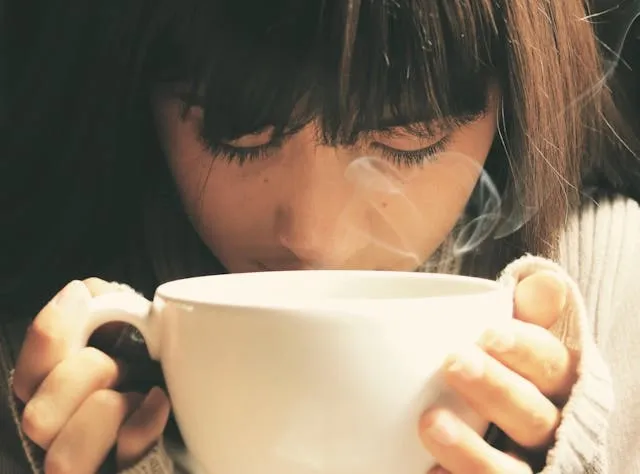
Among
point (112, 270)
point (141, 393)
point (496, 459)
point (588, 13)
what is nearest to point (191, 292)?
point (141, 393)

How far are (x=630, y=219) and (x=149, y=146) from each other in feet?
1.82

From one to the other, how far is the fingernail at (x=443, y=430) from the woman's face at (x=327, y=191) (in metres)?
0.24

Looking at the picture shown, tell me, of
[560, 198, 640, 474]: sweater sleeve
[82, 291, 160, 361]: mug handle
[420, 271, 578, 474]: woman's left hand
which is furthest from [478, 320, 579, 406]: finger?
[560, 198, 640, 474]: sweater sleeve

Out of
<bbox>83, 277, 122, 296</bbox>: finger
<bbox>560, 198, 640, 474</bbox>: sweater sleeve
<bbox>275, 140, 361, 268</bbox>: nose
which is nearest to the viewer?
<bbox>83, 277, 122, 296</bbox>: finger

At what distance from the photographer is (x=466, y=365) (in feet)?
1.29

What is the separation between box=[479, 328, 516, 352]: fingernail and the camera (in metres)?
0.42

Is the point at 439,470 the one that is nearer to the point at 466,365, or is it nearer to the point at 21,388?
the point at 466,365

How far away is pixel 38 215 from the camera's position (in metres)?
0.74

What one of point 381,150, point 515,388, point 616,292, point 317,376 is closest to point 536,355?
point 515,388

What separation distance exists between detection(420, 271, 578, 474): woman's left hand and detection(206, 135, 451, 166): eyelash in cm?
19

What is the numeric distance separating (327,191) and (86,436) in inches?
10.4

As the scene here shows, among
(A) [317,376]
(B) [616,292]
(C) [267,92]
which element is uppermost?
(C) [267,92]

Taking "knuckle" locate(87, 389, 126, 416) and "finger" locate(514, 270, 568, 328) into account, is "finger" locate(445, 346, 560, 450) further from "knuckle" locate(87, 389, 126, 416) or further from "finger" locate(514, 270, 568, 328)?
"knuckle" locate(87, 389, 126, 416)

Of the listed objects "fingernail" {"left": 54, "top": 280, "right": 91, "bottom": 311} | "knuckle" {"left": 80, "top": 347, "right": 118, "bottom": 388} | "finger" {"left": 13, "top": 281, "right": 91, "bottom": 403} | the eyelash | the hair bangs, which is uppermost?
the hair bangs
